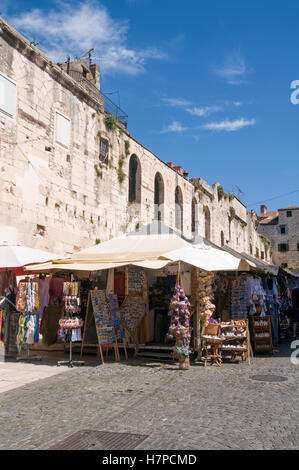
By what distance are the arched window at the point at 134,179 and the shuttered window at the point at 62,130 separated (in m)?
4.44

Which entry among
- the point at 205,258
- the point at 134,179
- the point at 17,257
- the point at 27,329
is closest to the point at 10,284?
the point at 17,257

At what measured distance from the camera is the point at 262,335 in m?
9.93

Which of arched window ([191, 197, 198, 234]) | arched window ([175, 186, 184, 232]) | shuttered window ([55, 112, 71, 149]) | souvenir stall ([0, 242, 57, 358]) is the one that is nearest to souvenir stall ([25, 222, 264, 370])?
souvenir stall ([0, 242, 57, 358])

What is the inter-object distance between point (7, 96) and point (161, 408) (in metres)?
10.0

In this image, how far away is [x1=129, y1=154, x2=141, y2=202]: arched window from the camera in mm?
18188

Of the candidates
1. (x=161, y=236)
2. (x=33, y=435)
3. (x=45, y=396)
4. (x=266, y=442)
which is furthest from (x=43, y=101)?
(x=266, y=442)

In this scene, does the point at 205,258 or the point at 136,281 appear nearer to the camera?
the point at 205,258

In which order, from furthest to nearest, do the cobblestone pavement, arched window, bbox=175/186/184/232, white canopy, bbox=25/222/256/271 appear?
arched window, bbox=175/186/184/232, white canopy, bbox=25/222/256/271, the cobblestone pavement

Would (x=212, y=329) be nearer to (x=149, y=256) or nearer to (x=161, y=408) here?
(x=149, y=256)

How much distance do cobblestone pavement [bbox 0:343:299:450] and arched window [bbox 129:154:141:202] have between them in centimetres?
1116

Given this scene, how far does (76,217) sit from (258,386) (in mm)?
9502

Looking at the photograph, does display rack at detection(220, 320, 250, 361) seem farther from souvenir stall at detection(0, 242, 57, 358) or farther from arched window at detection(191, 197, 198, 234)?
arched window at detection(191, 197, 198, 234)

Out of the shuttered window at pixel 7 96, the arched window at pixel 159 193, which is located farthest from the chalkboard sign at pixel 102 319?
the arched window at pixel 159 193
